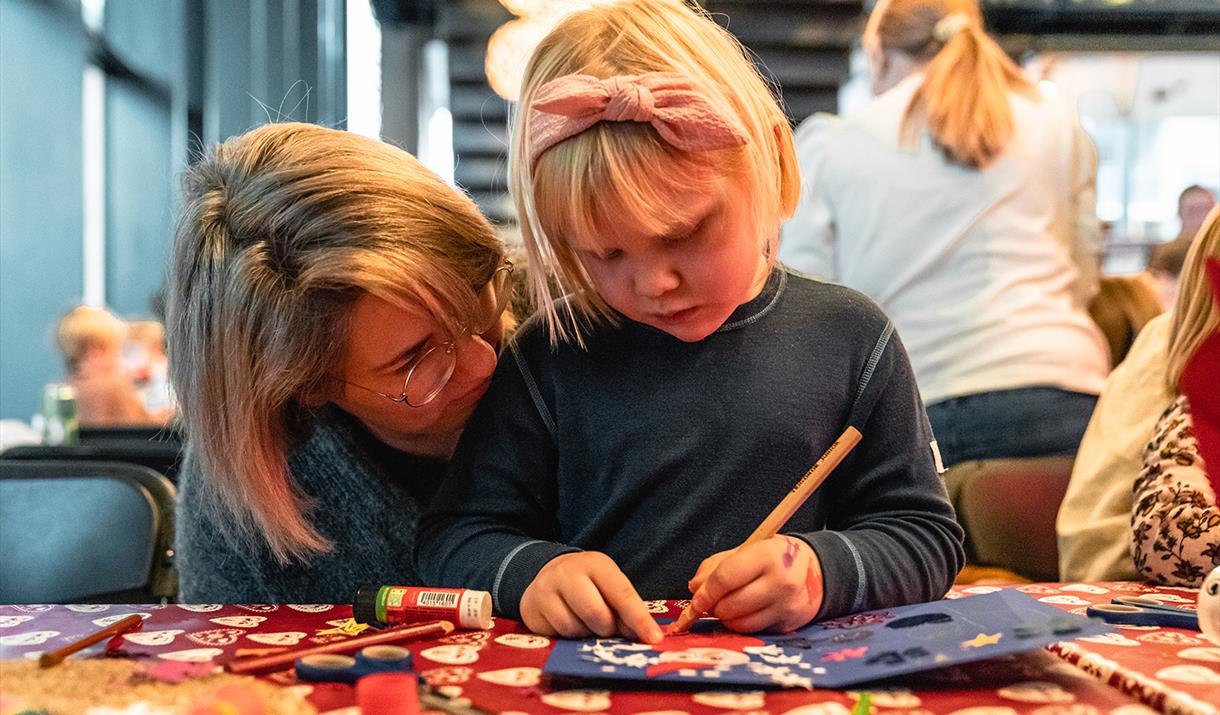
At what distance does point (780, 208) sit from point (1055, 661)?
1.64 ft

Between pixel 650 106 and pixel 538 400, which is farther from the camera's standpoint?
pixel 538 400

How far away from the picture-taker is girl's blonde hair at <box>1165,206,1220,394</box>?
1.35 meters

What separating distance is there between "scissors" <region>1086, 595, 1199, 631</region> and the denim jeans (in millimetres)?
951

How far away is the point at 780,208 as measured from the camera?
43.8 inches

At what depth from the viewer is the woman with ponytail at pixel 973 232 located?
6.36 feet

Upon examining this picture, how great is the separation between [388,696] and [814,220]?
1676 millimetres

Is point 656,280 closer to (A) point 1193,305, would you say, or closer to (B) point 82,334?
(A) point 1193,305

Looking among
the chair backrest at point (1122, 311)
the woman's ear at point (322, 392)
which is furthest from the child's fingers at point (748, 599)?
the chair backrest at point (1122, 311)

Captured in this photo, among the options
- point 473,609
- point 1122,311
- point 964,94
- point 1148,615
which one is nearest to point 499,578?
point 473,609

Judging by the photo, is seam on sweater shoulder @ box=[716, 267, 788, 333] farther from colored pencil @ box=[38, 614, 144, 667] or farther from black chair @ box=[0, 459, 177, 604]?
black chair @ box=[0, 459, 177, 604]

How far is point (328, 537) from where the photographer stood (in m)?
1.32

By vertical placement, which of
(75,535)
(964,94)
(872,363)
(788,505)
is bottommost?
(75,535)

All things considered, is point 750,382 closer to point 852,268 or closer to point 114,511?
point 114,511

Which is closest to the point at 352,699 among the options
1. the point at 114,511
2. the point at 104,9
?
the point at 114,511
